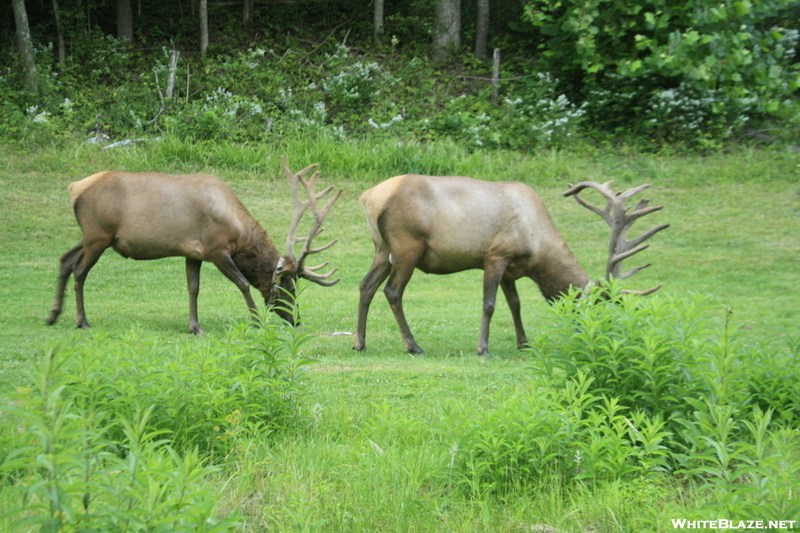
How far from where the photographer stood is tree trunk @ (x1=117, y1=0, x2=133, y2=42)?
22219mm

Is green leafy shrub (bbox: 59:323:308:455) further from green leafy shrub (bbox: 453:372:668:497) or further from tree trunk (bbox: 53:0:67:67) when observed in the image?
tree trunk (bbox: 53:0:67:67)

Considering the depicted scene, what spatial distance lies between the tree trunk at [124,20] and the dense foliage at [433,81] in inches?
13.9

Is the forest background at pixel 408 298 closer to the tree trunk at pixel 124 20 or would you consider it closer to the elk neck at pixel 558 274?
the tree trunk at pixel 124 20

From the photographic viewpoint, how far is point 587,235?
1591 cm

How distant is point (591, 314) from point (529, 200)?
423cm

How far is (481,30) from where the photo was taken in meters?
22.8

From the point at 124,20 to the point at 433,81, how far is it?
8167mm

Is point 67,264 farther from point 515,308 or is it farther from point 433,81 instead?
point 433,81

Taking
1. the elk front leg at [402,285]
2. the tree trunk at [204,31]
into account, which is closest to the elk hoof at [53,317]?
the elk front leg at [402,285]

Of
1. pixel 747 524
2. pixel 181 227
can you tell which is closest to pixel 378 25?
pixel 181 227

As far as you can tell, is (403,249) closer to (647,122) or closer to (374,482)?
(374,482)

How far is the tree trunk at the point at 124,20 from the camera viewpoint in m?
22.2

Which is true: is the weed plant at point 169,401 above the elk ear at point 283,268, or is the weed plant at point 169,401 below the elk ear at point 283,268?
above

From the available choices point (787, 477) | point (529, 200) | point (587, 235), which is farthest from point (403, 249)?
point (587, 235)
